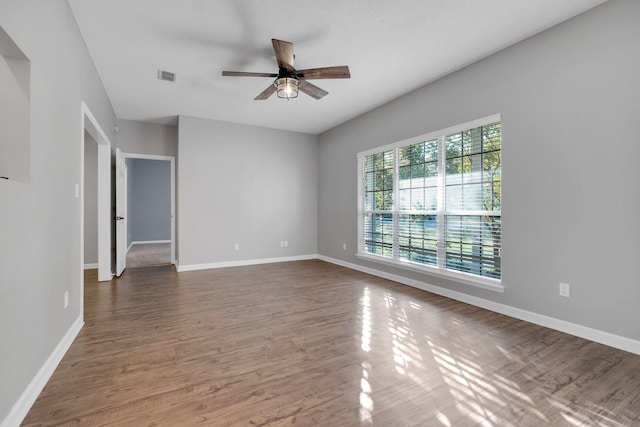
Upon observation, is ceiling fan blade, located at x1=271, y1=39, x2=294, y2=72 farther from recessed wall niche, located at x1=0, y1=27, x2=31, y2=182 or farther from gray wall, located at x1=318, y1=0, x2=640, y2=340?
gray wall, located at x1=318, y1=0, x2=640, y2=340

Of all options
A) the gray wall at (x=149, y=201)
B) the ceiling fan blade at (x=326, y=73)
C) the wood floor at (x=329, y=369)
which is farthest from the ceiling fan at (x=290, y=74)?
the gray wall at (x=149, y=201)

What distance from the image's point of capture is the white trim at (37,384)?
1473 mm

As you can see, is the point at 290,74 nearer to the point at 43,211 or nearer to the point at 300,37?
the point at 300,37

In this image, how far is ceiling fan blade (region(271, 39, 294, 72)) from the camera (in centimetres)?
257

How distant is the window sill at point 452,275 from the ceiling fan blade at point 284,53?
309 centimetres

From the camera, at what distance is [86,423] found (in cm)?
153

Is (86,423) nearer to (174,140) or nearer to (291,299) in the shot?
(291,299)

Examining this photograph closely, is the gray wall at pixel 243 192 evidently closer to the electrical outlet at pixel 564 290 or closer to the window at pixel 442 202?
the window at pixel 442 202

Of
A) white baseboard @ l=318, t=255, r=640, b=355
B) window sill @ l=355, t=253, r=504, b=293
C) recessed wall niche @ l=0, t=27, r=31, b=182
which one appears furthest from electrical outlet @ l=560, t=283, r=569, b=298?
recessed wall niche @ l=0, t=27, r=31, b=182

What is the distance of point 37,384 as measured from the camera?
176 centimetres

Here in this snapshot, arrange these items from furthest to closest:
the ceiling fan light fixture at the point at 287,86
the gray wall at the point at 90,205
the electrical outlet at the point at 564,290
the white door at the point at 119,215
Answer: the gray wall at the point at 90,205 < the white door at the point at 119,215 < the ceiling fan light fixture at the point at 287,86 < the electrical outlet at the point at 564,290

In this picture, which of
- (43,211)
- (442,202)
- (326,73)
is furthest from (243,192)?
(43,211)

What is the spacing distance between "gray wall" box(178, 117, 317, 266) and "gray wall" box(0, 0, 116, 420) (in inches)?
103

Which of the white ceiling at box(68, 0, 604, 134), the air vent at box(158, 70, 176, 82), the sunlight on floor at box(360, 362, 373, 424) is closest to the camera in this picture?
the sunlight on floor at box(360, 362, 373, 424)
